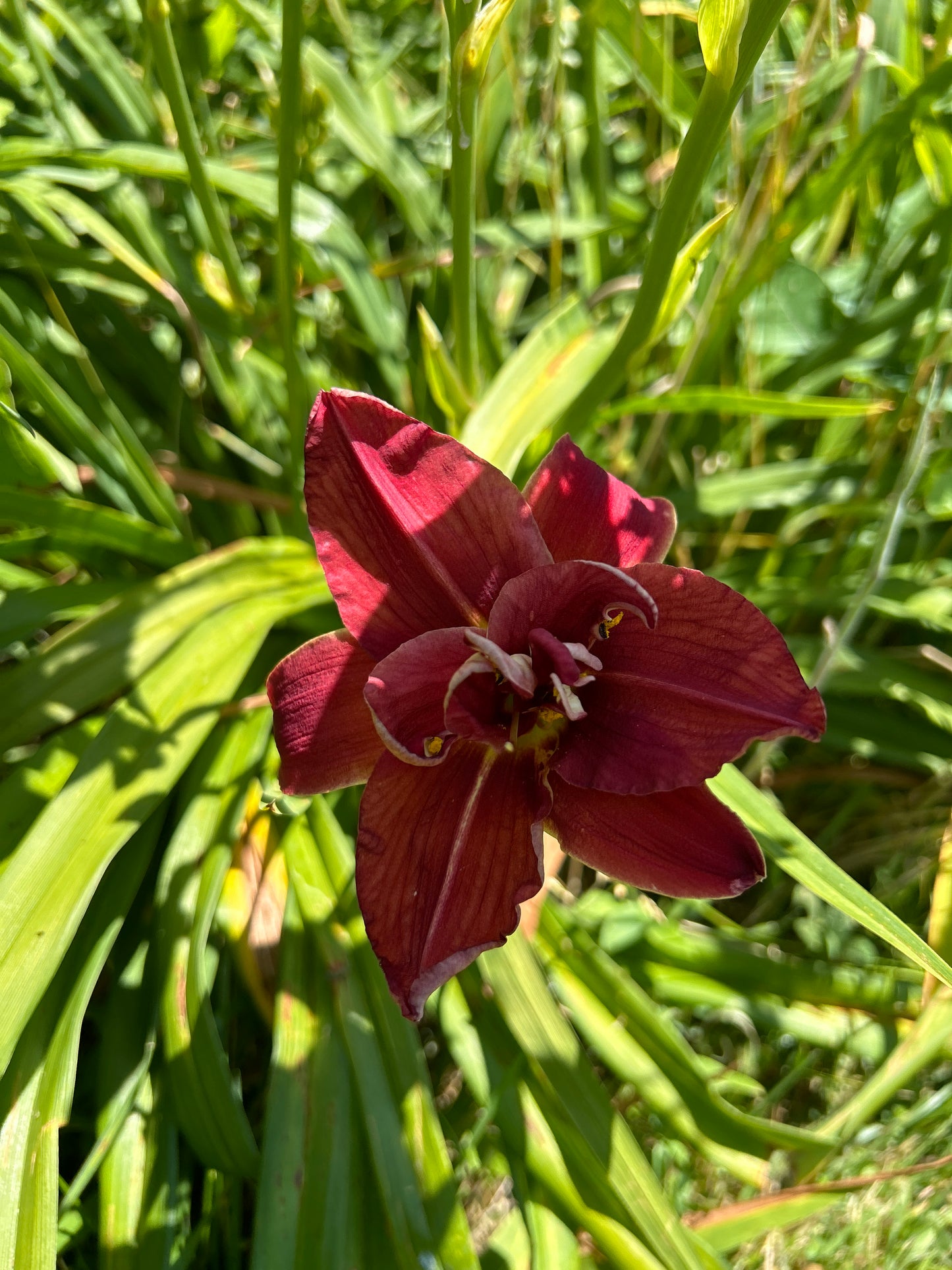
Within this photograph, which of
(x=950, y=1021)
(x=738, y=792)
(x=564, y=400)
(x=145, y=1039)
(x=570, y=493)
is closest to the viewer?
(x=570, y=493)

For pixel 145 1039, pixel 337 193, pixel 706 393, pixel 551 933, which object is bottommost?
pixel 551 933

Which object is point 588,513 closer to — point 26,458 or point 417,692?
point 417,692

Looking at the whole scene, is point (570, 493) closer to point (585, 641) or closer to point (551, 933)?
point (585, 641)

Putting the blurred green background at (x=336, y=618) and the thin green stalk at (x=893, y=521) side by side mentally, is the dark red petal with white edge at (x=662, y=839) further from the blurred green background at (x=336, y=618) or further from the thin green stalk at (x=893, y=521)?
the thin green stalk at (x=893, y=521)

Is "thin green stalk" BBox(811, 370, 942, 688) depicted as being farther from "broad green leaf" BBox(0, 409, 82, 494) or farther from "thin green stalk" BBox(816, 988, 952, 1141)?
"broad green leaf" BBox(0, 409, 82, 494)

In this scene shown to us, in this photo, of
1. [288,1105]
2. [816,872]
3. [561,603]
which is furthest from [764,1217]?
[561,603]

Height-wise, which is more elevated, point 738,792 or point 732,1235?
point 738,792

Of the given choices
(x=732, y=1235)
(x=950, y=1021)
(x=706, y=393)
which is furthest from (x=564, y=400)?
(x=732, y=1235)

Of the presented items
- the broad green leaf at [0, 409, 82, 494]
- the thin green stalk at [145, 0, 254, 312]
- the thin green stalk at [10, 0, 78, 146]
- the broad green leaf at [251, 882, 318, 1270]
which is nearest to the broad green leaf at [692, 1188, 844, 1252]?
the broad green leaf at [251, 882, 318, 1270]
